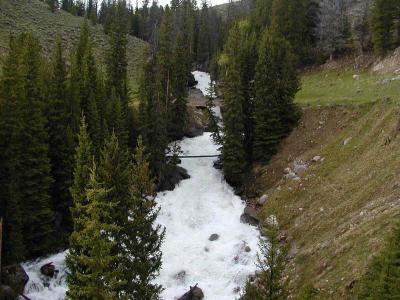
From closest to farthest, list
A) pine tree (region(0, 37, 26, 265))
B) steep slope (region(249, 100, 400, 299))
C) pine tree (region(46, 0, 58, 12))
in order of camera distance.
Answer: steep slope (region(249, 100, 400, 299)), pine tree (region(0, 37, 26, 265)), pine tree (region(46, 0, 58, 12))

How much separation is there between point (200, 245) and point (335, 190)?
12223mm

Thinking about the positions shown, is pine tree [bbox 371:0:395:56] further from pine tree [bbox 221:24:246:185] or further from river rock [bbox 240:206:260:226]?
river rock [bbox 240:206:260:226]

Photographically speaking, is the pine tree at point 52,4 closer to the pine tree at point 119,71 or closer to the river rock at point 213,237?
the pine tree at point 119,71

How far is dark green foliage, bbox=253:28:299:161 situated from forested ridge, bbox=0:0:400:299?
0.13 m

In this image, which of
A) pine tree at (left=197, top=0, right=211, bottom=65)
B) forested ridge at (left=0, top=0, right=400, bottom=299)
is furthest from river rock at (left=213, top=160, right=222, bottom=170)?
pine tree at (left=197, top=0, right=211, bottom=65)

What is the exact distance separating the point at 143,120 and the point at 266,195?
15.5 metres

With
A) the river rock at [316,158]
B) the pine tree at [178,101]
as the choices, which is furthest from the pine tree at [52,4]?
the river rock at [316,158]

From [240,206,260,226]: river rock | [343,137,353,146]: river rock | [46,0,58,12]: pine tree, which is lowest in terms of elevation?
[240,206,260,226]: river rock

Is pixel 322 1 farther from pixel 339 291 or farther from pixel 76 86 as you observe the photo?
pixel 339 291

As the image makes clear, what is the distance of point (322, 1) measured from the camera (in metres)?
74.6

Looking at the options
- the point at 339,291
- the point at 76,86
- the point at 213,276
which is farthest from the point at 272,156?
the point at 339,291

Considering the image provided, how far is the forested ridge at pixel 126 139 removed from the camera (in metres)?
23.4

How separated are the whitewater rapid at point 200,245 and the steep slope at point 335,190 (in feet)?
11.2

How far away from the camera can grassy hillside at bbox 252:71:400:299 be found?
26.2 meters
